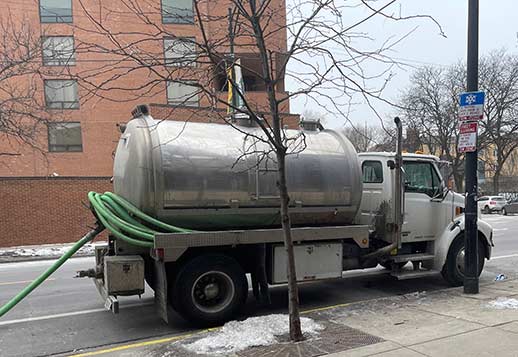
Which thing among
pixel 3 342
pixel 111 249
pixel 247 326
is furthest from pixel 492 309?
pixel 3 342

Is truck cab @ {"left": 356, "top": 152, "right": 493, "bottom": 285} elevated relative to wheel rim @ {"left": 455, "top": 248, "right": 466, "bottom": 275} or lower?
elevated

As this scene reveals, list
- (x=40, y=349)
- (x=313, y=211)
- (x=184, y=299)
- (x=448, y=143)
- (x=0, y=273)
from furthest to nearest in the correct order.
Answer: (x=448, y=143)
(x=0, y=273)
(x=313, y=211)
(x=184, y=299)
(x=40, y=349)

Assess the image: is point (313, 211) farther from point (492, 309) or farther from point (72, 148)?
point (72, 148)

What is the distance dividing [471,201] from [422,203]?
38.6 inches

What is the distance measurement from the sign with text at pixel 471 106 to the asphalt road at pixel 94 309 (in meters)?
3.13

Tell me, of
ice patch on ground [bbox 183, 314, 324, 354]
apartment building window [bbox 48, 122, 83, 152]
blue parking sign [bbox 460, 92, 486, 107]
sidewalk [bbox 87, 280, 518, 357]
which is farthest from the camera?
apartment building window [bbox 48, 122, 83, 152]

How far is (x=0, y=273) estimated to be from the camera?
12.1m

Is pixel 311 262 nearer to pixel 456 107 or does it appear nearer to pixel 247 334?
pixel 247 334

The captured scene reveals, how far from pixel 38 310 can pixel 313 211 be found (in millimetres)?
4674

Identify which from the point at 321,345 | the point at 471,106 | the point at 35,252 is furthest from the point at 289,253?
the point at 35,252

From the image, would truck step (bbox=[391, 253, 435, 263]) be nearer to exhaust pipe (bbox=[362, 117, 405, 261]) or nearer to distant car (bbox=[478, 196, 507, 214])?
exhaust pipe (bbox=[362, 117, 405, 261])

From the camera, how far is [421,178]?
329 inches

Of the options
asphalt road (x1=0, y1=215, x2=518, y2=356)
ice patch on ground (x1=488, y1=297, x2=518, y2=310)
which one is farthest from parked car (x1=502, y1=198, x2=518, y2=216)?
ice patch on ground (x1=488, y1=297, x2=518, y2=310)

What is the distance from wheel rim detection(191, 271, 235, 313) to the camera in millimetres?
6352
